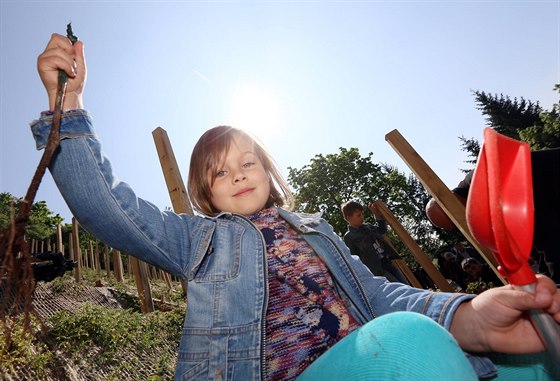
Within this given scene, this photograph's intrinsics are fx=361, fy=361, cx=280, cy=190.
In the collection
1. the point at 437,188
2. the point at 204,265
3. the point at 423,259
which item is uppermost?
the point at 437,188

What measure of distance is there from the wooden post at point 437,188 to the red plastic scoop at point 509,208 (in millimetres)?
1748

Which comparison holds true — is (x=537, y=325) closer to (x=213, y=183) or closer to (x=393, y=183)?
(x=213, y=183)

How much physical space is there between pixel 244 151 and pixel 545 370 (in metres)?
1.28

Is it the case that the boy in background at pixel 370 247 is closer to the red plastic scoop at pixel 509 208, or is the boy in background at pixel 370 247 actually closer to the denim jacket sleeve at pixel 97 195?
the denim jacket sleeve at pixel 97 195

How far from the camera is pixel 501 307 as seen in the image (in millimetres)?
855

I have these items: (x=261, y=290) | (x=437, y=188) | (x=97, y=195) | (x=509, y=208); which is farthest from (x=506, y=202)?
(x=437, y=188)

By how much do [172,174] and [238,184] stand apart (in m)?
1.53

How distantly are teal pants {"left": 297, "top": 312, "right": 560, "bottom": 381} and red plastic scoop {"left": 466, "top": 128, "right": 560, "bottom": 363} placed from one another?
7.9 inches

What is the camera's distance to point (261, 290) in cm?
122

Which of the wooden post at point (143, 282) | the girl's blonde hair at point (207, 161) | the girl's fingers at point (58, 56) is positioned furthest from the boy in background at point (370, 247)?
the girl's fingers at point (58, 56)

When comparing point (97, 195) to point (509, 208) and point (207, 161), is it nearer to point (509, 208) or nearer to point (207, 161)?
point (207, 161)

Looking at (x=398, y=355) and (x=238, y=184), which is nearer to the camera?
(x=398, y=355)

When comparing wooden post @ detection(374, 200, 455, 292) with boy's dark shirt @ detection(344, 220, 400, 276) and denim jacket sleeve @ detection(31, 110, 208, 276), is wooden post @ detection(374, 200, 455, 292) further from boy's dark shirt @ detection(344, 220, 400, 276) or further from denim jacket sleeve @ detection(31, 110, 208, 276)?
denim jacket sleeve @ detection(31, 110, 208, 276)

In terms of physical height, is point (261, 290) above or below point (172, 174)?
Result: below
